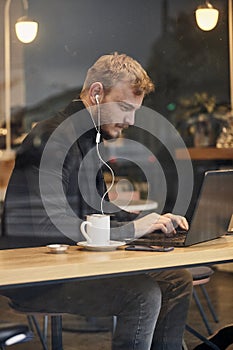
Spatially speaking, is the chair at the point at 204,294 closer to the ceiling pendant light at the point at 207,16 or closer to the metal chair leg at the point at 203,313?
the metal chair leg at the point at 203,313

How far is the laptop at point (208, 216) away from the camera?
7.73ft

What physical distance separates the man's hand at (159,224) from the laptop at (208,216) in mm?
19

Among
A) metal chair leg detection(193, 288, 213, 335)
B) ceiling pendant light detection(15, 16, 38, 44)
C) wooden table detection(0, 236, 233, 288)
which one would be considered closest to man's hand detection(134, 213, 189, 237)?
wooden table detection(0, 236, 233, 288)

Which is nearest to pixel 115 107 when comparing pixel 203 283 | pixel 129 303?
pixel 203 283

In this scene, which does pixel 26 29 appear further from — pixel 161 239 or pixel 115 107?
pixel 161 239

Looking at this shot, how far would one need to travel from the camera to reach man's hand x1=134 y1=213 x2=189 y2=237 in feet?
7.98

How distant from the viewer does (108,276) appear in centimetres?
215

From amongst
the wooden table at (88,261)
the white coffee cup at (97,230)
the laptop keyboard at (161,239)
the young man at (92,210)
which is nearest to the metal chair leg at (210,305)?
the young man at (92,210)

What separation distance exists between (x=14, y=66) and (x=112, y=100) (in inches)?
131

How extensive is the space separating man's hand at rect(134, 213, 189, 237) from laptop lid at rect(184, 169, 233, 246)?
3.7 inches

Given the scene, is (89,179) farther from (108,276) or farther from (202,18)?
(202,18)

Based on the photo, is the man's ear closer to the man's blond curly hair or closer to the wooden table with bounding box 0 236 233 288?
the man's blond curly hair

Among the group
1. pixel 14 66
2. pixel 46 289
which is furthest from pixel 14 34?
pixel 46 289

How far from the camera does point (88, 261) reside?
6.88ft
